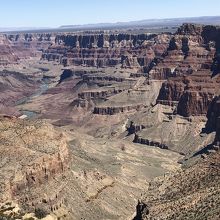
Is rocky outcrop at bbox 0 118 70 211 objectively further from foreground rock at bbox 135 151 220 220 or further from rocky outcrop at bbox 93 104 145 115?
rocky outcrop at bbox 93 104 145 115

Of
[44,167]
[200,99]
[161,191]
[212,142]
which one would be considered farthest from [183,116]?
[161,191]

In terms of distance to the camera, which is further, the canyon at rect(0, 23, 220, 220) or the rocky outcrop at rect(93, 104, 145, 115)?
the rocky outcrop at rect(93, 104, 145, 115)

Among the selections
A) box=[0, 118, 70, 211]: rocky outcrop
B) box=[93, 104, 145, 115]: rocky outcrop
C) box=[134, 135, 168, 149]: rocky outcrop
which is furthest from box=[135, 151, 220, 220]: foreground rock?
box=[93, 104, 145, 115]: rocky outcrop

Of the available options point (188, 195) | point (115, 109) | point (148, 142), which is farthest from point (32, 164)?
point (115, 109)

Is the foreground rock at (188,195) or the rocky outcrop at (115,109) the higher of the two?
the foreground rock at (188,195)

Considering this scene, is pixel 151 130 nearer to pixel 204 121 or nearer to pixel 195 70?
pixel 204 121

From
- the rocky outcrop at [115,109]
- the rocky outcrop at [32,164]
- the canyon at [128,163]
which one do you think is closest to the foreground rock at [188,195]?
the canyon at [128,163]

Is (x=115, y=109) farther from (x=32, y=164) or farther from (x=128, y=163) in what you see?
(x=32, y=164)

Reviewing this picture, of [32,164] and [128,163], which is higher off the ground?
[32,164]

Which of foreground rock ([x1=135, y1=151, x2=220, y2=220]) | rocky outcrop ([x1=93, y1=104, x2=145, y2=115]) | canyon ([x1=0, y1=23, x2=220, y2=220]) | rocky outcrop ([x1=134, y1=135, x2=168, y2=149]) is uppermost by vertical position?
foreground rock ([x1=135, y1=151, x2=220, y2=220])

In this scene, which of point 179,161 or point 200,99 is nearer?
point 179,161

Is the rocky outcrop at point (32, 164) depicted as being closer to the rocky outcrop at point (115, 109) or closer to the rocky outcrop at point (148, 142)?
the rocky outcrop at point (148, 142)
